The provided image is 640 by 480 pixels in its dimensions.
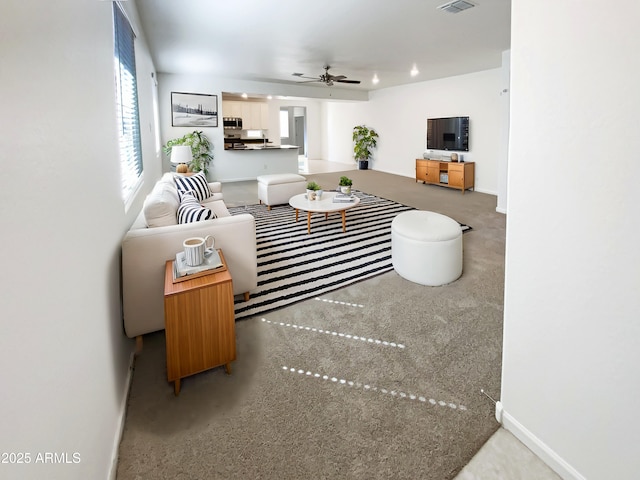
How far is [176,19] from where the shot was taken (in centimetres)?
386

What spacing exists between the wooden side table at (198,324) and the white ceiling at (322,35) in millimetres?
2886

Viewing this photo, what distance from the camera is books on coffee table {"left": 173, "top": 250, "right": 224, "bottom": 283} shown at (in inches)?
73.5

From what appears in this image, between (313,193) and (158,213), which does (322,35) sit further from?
(158,213)

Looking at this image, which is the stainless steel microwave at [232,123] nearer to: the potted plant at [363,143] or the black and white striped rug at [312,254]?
the potted plant at [363,143]

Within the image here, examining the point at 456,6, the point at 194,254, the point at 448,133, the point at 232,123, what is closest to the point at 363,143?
the point at 448,133

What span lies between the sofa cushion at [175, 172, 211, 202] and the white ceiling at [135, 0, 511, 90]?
5.75 feet

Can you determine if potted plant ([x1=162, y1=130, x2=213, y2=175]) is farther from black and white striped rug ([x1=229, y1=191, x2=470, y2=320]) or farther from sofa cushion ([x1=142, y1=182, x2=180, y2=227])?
sofa cushion ([x1=142, y1=182, x2=180, y2=227])

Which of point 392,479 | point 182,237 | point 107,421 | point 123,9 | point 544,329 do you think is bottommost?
point 392,479

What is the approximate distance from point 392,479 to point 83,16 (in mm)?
2228

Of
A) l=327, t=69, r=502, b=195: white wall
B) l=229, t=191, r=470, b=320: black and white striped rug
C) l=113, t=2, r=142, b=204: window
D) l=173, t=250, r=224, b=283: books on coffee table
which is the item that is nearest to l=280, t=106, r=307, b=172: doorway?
l=327, t=69, r=502, b=195: white wall

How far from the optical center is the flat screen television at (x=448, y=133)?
744 centimetres

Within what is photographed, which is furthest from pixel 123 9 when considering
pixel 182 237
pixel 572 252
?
pixel 572 252

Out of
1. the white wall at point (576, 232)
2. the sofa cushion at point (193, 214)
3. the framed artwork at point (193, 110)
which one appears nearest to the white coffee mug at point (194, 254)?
the sofa cushion at point (193, 214)

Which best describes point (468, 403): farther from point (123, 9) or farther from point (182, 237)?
point (123, 9)
